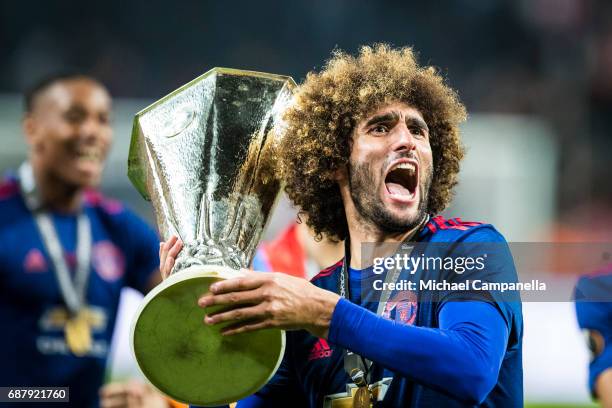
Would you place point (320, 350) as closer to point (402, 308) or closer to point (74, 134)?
point (402, 308)

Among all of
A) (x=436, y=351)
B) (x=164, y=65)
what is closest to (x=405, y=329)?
(x=436, y=351)

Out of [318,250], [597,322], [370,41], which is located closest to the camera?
[597,322]

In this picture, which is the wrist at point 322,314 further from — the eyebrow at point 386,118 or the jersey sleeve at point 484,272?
the eyebrow at point 386,118

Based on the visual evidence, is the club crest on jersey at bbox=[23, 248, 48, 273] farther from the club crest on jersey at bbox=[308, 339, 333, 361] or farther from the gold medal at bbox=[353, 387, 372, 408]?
the gold medal at bbox=[353, 387, 372, 408]

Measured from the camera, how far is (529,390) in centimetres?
654

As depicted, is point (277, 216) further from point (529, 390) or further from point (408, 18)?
point (408, 18)

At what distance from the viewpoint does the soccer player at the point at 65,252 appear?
4.82 meters

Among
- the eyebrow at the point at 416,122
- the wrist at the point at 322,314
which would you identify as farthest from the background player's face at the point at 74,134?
the wrist at the point at 322,314

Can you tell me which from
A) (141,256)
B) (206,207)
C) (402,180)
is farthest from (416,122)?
(141,256)

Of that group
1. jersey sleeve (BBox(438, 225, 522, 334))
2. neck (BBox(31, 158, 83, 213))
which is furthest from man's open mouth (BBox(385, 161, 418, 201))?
neck (BBox(31, 158, 83, 213))

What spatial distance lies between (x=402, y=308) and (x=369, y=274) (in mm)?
185

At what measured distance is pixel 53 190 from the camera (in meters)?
5.20

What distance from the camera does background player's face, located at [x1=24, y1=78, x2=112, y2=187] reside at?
516cm

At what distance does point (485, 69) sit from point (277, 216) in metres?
3.62
